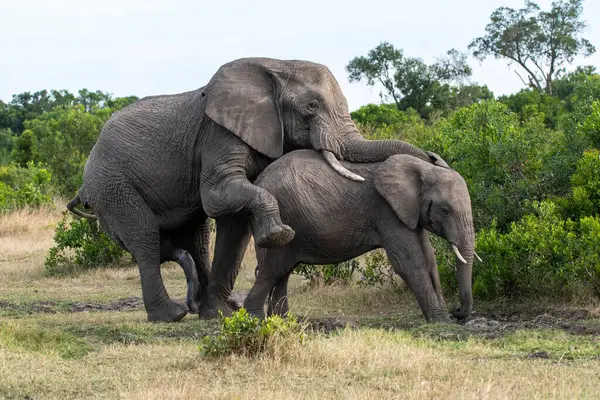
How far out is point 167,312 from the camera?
36.6 ft

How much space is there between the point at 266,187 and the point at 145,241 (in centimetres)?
180

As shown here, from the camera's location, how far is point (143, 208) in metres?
11.2

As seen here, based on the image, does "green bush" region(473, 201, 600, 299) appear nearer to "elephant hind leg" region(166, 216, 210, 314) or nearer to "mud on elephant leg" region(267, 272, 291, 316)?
"mud on elephant leg" region(267, 272, 291, 316)

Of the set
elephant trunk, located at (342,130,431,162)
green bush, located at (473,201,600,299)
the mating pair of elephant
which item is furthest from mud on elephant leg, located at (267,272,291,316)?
green bush, located at (473,201,600,299)

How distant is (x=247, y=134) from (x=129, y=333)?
2.21 m

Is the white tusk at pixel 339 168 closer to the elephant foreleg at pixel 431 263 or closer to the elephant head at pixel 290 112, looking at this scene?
the elephant head at pixel 290 112

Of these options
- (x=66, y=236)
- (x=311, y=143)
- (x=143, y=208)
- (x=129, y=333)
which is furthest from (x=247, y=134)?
(x=66, y=236)

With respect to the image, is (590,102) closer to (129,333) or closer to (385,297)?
(385,297)

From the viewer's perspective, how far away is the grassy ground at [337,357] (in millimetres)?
6879

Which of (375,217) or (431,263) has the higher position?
(375,217)

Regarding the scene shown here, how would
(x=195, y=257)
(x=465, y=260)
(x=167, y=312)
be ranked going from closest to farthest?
(x=465, y=260) → (x=167, y=312) → (x=195, y=257)

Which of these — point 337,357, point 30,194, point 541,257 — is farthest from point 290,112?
point 30,194

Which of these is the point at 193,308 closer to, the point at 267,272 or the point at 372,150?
the point at 267,272

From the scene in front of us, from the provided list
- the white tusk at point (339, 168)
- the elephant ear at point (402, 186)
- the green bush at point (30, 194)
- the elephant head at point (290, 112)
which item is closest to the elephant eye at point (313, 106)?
the elephant head at point (290, 112)
